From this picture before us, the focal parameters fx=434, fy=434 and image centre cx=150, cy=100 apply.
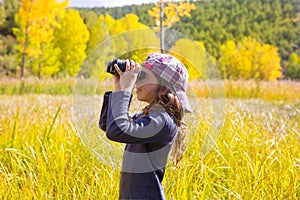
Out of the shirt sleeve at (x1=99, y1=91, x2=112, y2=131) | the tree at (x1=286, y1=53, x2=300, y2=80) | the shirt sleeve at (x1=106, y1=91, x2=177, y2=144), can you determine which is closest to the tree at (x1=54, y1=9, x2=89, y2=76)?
the tree at (x1=286, y1=53, x2=300, y2=80)

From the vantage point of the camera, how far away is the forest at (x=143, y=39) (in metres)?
10.1

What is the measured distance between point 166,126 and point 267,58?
18.1 m

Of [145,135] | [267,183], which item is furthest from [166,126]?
[267,183]

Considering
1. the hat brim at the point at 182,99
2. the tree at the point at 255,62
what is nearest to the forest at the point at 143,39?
the tree at the point at 255,62

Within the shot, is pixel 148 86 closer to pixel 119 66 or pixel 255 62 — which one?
→ pixel 119 66

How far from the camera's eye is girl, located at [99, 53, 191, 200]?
1.14 m

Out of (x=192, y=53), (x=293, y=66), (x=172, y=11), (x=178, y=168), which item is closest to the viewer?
(x=192, y=53)

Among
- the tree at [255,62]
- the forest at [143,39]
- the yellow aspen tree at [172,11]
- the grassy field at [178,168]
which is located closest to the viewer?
the grassy field at [178,168]

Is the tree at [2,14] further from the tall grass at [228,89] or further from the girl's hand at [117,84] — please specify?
the girl's hand at [117,84]

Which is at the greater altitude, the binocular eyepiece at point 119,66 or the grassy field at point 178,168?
the binocular eyepiece at point 119,66

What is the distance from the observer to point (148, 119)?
1.16m

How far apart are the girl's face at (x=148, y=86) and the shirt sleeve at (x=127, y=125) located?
57mm

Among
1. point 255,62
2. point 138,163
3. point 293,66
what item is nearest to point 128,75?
point 138,163

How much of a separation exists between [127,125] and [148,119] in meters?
0.07
